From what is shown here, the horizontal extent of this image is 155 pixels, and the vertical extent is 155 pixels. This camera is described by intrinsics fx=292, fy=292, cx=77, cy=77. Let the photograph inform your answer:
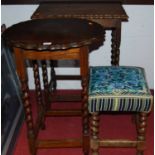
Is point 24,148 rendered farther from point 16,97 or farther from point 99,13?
point 99,13

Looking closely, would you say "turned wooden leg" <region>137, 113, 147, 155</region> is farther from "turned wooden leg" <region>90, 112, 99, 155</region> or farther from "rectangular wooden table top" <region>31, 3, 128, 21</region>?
"rectangular wooden table top" <region>31, 3, 128, 21</region>

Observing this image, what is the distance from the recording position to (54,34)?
1.63m

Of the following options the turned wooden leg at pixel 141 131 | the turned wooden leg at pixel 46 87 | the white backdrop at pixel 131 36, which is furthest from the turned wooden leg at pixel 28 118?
the white backdrop at pixel 131 36

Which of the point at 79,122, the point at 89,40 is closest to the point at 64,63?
the point at 79,122

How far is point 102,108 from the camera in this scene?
178cm

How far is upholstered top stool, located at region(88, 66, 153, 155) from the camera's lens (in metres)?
1.74

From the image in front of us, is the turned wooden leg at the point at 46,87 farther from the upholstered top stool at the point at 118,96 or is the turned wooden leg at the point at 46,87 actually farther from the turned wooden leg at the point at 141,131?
the turned wooden leg at the point at 141,131

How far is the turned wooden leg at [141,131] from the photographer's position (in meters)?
1.84

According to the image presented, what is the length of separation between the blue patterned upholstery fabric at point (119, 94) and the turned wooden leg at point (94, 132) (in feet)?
0.20

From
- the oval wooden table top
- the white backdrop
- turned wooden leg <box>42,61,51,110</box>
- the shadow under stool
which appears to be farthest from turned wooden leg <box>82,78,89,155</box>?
the white backdrop

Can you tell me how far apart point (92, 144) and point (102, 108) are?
12.4 inches

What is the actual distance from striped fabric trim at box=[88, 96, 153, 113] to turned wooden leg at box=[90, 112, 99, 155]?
0.28 ft

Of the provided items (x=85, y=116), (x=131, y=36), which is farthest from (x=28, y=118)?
(x=131, y=36)

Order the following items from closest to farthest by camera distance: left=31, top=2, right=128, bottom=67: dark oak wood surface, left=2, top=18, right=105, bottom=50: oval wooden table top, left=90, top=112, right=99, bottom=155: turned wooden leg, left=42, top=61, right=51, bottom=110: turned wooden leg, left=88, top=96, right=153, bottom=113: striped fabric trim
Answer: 1. left=2, top=18, right=105, bottom=50: oval wooden table top
2. left=88, top=96, right=153, bottom=113: striped fabric trim
3. left=90, top=112, right=99, bottom=155: turned wooden leg
4. left=31, top=2, right=128, bottom=67: dark oak wood surface
5. left=42, top=61, right=51, bottom=110: turned wooden leg
